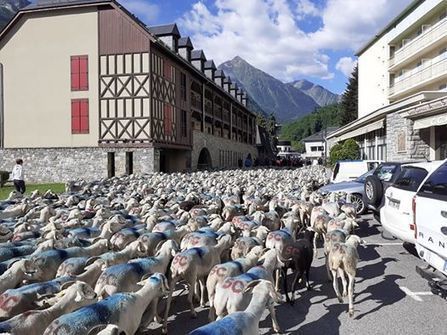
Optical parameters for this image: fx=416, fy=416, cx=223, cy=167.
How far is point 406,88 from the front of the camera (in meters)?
37.3

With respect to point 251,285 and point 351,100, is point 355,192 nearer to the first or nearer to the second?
point 251,285

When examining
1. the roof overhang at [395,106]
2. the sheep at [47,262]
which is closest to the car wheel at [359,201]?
the sheep at [47,262]

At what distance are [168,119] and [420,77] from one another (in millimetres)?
21173

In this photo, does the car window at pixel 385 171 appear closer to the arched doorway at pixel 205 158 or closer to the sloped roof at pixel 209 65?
the arched doorway at pixel 205 158

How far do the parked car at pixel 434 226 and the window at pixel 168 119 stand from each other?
2656 cm

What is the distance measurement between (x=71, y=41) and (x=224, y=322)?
30.5 m

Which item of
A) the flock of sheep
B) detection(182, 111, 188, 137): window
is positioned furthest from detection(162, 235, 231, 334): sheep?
detection(182, 111, 188, 137): window

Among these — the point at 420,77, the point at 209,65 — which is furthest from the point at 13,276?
the point at 209,65

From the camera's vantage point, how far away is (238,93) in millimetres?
62094

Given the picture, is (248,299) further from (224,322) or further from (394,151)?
(394,151)

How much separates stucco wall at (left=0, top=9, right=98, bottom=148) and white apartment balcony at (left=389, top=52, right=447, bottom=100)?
84.3 feet

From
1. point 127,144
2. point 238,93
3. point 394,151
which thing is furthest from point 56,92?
point 238,93

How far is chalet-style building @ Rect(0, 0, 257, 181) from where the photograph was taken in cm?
2898

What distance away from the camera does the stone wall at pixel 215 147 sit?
3806 cm
